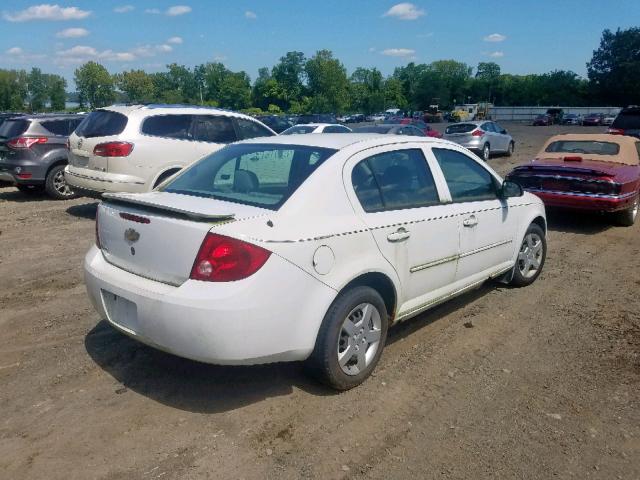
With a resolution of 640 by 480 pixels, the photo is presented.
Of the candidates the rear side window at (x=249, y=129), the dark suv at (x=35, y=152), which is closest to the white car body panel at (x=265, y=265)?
the rear side window at (x=249, y=129)

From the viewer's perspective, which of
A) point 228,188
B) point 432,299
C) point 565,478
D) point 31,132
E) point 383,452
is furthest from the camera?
point 31,132

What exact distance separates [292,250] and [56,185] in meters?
9.54

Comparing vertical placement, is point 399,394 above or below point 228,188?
below

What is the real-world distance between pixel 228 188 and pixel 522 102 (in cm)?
13138

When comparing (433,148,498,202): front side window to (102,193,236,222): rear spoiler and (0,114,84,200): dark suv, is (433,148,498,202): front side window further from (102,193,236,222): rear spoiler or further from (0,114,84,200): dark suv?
(0,114,84,200): dark suv

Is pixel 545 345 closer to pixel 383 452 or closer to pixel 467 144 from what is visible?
→ pixel 383 452

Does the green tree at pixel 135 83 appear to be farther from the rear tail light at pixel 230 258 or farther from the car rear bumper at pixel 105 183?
the rear tail light at pixel 230 258

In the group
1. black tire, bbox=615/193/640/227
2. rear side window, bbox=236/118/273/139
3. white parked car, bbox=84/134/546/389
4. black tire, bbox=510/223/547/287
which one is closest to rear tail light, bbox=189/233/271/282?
white parked car, bbox=84/134/546/389

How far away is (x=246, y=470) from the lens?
289cm

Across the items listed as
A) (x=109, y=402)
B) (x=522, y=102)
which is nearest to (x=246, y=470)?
(x=109, y=402)

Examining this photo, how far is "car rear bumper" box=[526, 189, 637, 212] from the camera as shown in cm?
821

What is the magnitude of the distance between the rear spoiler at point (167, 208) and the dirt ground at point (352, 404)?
1.21 meters

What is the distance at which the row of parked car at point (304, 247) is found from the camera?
3102 millimetres

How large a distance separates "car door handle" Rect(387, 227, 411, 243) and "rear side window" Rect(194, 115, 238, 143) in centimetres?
613
